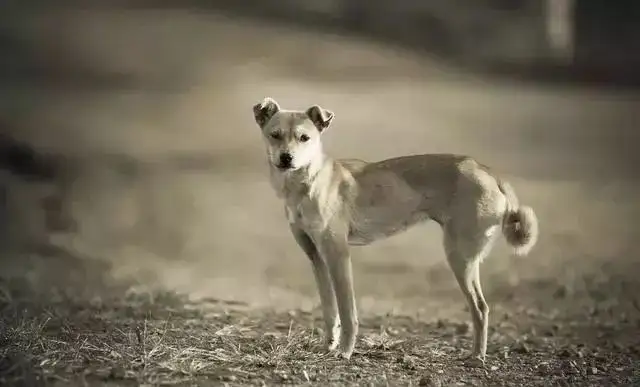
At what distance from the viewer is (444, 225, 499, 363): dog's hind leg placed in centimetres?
197

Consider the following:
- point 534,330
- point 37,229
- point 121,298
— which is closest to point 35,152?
point 37,229

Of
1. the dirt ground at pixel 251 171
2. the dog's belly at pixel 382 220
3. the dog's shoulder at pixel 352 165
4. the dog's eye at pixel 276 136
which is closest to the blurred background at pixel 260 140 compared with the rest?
the dirt ground at pixel 251 171

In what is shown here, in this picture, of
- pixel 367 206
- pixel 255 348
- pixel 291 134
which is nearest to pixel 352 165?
pixel 367 206

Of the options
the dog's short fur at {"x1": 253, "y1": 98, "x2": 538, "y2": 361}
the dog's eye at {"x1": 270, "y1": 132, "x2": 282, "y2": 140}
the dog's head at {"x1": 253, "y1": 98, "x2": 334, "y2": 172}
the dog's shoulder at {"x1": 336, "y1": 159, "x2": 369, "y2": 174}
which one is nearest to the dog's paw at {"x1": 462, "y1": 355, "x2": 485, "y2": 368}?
the dog's short fur at {"x1": 253, "y1": 98, "x2": 538, "y2": 361}

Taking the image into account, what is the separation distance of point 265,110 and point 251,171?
0.58m

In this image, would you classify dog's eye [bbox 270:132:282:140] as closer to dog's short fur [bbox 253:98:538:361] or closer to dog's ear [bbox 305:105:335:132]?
dog's short fur [bbox 253:98:538:361]

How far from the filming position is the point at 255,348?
6.91 ft

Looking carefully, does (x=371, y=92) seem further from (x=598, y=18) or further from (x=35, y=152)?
(x=35, y=152)

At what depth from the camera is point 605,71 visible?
8.38 feet

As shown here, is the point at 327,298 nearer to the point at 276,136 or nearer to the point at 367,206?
the point at 367,206

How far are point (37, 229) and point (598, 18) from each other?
6.90 feet

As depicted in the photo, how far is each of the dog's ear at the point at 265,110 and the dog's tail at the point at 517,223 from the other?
0.67 metres

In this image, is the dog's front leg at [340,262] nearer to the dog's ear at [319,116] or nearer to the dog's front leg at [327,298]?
the dog's front leg at [327,298]

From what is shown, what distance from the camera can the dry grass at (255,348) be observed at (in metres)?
1.90
